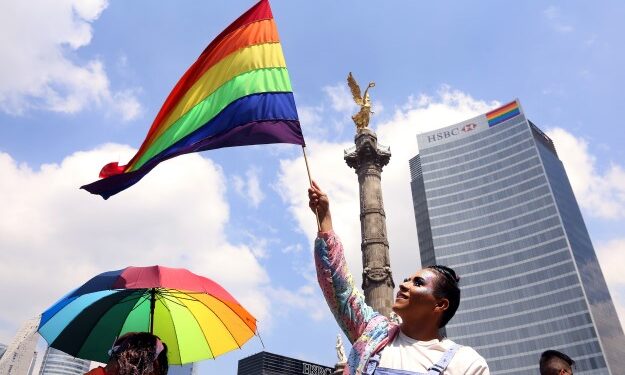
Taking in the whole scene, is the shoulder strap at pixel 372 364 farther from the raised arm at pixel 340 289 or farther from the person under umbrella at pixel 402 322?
the raised arm at pixel 340 289

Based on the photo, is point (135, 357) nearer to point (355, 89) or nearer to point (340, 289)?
point (340, 289)

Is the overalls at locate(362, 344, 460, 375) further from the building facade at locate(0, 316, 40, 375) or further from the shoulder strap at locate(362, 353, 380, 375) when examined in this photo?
the building facade at locate(0, 316, 40, 375)

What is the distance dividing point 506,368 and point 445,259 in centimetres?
1998

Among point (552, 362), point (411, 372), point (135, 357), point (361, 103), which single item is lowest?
point (411, 372)

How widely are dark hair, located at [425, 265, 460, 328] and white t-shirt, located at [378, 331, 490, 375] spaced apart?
0.21 m

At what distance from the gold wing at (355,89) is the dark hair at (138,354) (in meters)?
24.4

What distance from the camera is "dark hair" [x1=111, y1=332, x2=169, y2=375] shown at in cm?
300

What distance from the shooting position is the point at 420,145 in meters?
96.8

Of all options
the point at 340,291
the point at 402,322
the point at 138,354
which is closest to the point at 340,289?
the point at 340,291

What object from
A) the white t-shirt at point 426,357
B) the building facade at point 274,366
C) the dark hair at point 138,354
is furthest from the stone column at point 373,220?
the building facade at point 274,366

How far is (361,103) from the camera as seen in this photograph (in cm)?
2650

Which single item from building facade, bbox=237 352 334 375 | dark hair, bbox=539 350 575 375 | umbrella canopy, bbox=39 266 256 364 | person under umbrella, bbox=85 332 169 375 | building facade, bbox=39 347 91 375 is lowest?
person under umbrella, bbox=85 332 169 375

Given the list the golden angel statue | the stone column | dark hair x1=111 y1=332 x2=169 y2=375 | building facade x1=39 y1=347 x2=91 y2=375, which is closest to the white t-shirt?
dark hair x1=111 y1=332 x2=169 y2=375

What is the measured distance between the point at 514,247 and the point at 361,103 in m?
62.9
